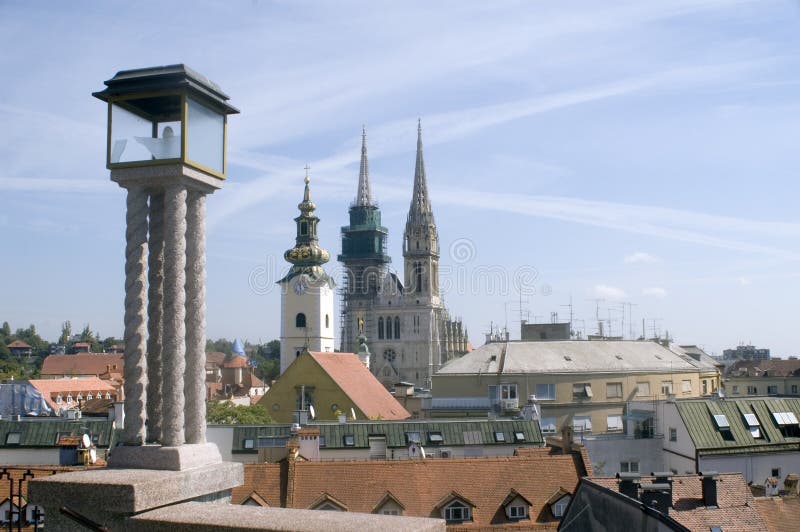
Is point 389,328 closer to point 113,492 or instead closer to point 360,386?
point 360,386

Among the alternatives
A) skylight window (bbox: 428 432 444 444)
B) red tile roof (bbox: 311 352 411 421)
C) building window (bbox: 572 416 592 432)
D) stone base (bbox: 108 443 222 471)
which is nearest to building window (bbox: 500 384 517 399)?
building window (bbox: 572 416 592 432)

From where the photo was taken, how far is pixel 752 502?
1858 cm

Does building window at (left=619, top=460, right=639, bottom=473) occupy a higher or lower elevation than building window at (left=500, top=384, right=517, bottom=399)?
lower

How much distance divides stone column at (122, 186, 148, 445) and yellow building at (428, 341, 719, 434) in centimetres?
3471

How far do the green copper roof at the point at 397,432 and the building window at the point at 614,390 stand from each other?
17038mm

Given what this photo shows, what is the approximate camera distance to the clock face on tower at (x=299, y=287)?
8000cm

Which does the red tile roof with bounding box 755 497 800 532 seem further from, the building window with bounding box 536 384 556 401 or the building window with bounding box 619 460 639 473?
the building window with bounding box 536 384 556 401

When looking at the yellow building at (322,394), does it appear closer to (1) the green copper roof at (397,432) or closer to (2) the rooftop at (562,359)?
(2) the rooftop at (562,359)

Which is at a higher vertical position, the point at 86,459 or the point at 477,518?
the point at 86,459

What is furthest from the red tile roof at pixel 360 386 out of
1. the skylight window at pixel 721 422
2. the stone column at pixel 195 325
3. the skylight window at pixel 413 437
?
the stone column at pixel 195 325

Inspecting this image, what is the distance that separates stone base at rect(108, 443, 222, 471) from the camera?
7.64 m

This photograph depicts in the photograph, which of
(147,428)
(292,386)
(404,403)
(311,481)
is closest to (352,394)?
(292,386)

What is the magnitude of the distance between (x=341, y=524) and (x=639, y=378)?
43089 millimetres

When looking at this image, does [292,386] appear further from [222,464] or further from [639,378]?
[222,464]
